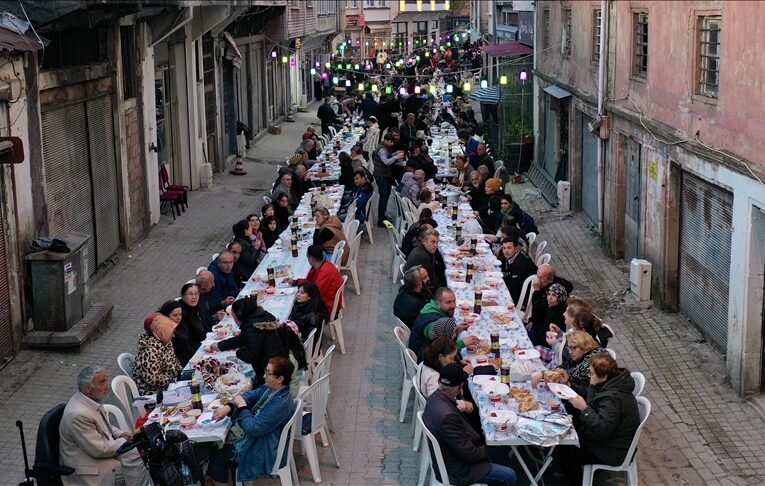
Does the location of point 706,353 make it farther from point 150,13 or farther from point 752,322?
point 150,13

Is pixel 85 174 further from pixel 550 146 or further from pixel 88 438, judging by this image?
pixel 550 146

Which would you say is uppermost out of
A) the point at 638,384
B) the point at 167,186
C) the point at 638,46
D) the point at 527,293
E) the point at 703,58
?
the point at 638,46

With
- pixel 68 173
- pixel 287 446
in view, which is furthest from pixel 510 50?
pixel 287 446

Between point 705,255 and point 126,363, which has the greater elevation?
point 705,255

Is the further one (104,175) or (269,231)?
(104,175)

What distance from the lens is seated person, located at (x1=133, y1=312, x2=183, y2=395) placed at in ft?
34.8

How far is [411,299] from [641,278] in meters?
4.92

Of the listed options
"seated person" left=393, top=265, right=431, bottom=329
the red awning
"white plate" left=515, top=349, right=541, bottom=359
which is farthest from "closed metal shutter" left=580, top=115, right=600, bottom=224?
"white plate" left=515, top=349, right=541, bottom=359

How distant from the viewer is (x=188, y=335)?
38.5 ft

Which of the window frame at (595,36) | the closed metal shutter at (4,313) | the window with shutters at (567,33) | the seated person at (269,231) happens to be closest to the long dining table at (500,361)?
the seated person at (269,231)

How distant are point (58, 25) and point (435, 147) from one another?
12.6m

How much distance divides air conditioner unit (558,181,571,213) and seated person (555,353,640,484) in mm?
13789

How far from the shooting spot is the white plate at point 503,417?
358 inches

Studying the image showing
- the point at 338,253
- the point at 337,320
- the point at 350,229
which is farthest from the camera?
the point at 350,229
